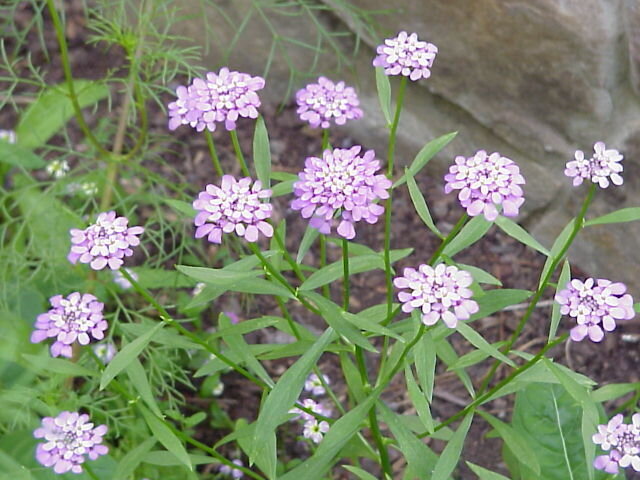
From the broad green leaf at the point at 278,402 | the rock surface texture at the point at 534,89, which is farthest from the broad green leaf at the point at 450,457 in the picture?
the rock surface texture at the point at 534,89

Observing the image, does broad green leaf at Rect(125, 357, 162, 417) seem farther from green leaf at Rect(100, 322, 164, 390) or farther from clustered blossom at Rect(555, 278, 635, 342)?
clustered blossom at Rect(555, 278, 635, 342)

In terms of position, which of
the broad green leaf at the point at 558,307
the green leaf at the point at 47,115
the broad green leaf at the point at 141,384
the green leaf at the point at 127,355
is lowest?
the green leaf at the point at 47,115

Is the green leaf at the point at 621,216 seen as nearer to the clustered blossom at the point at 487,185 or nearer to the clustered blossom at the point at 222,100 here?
the clustered blossom at the point at 487,185

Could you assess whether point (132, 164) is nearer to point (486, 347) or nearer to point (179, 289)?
point (179, 289)

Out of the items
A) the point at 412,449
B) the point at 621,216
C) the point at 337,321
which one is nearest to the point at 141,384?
the point at 337,321

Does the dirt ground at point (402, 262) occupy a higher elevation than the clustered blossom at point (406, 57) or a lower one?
lower

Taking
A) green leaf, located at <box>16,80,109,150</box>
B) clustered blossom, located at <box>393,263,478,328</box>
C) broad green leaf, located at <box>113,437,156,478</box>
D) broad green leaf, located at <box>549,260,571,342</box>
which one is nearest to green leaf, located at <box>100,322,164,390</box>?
broad green leaf, located at <box>113,437,156,478</box>
